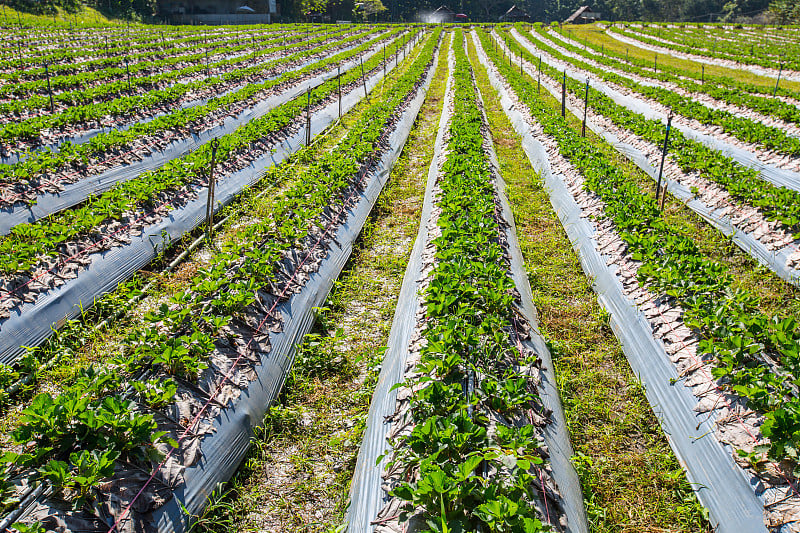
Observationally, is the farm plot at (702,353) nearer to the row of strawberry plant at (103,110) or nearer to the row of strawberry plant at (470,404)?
the row of strawberry plant at (470,404)

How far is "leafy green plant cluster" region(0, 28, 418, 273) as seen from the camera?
6.12 metres

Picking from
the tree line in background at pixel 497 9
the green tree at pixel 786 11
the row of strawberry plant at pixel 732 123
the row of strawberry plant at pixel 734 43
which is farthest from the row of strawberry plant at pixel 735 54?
the tree line in background at pixel 497 9

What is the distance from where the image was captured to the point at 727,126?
479 inches

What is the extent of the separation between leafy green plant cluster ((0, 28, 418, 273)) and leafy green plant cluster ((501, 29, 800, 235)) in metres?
9.11

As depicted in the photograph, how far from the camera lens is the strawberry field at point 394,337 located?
3432 mm

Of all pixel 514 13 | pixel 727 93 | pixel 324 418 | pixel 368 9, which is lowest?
pixel 324 418

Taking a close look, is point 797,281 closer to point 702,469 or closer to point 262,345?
point 702,469

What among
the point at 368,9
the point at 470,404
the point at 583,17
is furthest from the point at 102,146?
the point at 583,17

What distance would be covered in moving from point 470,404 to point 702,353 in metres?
2.34

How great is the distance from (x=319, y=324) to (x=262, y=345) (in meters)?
1.16

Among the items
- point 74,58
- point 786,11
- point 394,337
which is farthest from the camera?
point 786,11

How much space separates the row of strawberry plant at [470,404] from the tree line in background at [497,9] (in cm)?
5678

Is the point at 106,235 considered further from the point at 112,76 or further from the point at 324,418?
the point at 112,76

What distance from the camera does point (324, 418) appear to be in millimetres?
4797
